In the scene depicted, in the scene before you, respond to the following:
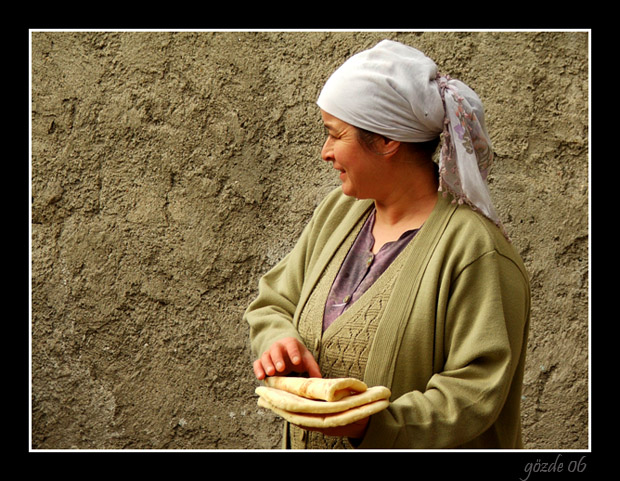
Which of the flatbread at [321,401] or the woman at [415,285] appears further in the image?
the woman at [415,285]

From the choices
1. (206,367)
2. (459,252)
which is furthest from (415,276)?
(206,367)

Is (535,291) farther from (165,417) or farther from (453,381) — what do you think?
(165,417)

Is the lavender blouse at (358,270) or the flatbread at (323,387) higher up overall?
the lavender blouse at (358,270)

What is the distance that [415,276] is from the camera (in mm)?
2008

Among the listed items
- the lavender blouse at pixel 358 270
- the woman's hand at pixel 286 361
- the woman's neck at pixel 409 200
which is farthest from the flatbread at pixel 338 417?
the woman's neck at pixel 409 200

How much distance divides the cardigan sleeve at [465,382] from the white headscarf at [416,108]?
0.23 metres

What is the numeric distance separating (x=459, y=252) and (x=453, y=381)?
1.05 ft

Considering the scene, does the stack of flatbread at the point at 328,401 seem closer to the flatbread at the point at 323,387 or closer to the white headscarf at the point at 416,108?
the flatbread at the point at 323,387

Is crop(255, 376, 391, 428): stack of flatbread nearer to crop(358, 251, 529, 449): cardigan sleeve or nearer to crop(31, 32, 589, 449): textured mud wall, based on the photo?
crop(358, 251, 529, 449): cardigan sleeve

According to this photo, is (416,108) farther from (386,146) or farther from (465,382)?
→ (465,382)

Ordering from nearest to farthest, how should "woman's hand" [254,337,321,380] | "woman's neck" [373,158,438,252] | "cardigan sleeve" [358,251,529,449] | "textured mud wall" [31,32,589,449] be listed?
"cardigan sleeve" [358,251,529,449]
"woman's hand" [254,337,321,380]
"woman's neck" [373,158,438,252]
"textured mud wall" [31,32,589,449]

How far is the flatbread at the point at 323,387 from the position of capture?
1812 millimetres

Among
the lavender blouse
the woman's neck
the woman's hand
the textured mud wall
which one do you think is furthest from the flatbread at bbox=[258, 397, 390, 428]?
the textured mud wall

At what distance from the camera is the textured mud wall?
3.26m
